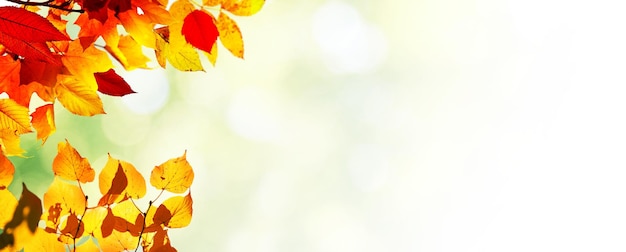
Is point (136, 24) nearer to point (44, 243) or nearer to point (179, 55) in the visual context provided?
point (179, 55)

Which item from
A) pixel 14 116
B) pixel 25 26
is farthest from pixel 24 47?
pixel 14 116

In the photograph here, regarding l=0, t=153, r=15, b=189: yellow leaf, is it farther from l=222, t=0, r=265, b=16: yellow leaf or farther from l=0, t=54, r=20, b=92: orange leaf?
l=222, t=0, r=265, b=16: yellow leaf

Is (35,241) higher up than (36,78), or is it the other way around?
(36,78)

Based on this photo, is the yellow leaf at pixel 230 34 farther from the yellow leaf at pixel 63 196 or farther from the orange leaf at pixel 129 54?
the yellow leaf at pixel 63 196

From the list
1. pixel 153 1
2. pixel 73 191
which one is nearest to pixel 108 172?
pixel 73 191

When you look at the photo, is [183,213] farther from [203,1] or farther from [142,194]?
[203,1]

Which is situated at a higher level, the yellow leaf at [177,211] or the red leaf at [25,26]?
the red leaf at [25,26]

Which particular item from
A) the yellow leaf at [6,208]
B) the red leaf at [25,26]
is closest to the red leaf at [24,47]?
the red leaf at [25,26]
